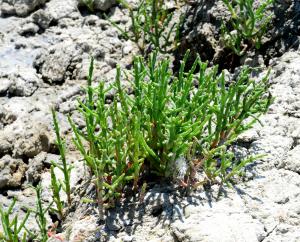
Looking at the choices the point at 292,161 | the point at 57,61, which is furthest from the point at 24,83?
the point at 292,161

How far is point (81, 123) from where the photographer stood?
3125mm

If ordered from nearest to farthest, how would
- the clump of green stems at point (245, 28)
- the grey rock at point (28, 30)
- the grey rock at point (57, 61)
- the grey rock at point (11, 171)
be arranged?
the grey rock at point (11, 171) → the clump of green stems at point (245, 28) → the grey rock at point (57, 61) → the grey rock at point (28, 30)

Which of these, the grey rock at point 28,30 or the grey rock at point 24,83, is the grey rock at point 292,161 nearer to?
the grey rock at point 24,83

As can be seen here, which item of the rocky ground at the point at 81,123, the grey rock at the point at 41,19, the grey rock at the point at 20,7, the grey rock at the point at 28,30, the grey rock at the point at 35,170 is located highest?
the grey rock at the point at 20,7

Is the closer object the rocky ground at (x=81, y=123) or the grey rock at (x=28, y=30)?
the rocky ground at (x=81, y=123)

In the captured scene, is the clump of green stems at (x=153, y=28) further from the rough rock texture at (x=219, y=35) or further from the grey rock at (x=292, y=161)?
the grey rock at (x=292, y=161)

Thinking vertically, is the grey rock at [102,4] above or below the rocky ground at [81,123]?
above

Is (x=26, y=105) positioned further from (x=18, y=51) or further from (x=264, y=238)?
(x=264, y=238)

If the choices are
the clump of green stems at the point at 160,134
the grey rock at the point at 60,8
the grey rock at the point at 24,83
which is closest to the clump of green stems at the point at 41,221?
the clump of green stems at the point at 160,134

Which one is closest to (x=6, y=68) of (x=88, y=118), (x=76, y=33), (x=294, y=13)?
(x=76, y=33)

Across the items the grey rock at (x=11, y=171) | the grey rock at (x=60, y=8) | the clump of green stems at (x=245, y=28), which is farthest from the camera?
the grey rock at (x=60, y=8)

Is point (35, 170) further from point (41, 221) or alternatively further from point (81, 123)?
point (41, 221)


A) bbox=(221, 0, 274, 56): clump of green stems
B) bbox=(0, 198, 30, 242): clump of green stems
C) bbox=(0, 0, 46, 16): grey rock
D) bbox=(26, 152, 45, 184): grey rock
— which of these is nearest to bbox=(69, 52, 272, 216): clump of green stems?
bbox=(0, 198, 30, 242): clump of green stems

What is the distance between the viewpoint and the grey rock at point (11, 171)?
279 cm
